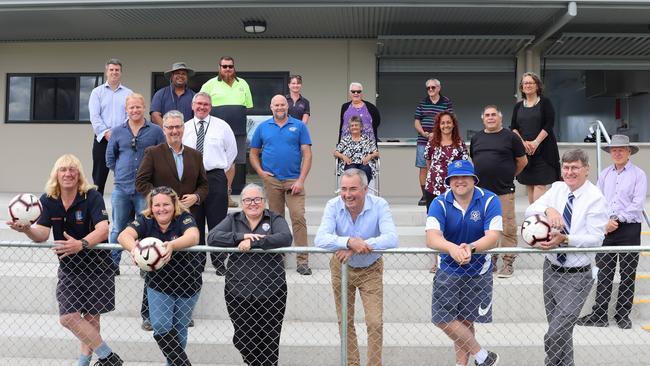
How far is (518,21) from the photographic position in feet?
30.8

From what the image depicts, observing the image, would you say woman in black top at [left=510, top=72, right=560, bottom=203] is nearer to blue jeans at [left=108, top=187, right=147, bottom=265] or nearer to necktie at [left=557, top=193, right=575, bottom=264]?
necktie at [left=557, top=193, right=575, bottom=264]

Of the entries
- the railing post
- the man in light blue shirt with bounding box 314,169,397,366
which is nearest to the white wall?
the man in light blue shirt with bounding box 314,169,397,366

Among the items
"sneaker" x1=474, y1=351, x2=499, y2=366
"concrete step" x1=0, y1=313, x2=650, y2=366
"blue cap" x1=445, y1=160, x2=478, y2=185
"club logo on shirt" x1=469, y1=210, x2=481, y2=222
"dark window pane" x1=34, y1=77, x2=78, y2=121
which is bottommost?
"concrete step" x1=0, y1=313, x2=650, y2=366

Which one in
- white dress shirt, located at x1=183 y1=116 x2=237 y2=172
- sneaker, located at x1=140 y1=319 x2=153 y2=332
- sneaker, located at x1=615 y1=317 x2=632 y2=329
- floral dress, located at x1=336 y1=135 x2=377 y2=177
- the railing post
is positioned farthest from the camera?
floral dress, located at x1=336 y1=135 x2=377 y2=177

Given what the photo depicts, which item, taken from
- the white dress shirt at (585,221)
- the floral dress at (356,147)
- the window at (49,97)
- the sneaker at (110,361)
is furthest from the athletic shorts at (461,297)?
Answer: the window at (49,97)

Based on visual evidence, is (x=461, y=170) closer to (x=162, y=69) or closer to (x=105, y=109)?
(x=105, y=109)

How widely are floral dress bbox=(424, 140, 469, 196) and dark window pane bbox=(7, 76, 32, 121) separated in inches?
328

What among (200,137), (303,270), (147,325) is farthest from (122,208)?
(303,270)

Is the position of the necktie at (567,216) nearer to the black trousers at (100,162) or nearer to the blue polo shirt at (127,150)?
the blue polo shirt at (127,150)

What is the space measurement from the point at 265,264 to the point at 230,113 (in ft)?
9.82

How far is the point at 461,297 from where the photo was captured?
420cm

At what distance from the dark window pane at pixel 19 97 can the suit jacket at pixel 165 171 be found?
7333mm

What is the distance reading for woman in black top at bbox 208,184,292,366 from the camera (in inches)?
166

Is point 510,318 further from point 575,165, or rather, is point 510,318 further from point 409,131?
point 409,131
